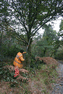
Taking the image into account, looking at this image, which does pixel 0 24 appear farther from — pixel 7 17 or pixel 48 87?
pixel 48 87

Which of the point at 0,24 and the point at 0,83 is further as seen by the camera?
the point at 0,24

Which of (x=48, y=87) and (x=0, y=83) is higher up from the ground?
(x=0, y=83)

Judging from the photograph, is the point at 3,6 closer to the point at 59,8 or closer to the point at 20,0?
the point at 20,0

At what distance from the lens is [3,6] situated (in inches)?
154

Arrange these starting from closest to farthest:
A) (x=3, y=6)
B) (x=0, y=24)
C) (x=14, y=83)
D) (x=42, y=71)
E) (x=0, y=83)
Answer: (x=0, y=83) < (x=14, y=83) < (x=3, y=6) < (x=0, y=24) < (x=42, y=71)

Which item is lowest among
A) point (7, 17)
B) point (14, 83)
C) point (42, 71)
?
point (42, 71)

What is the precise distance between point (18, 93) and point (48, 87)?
229cm

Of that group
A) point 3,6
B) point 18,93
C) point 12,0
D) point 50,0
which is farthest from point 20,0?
point 18,93

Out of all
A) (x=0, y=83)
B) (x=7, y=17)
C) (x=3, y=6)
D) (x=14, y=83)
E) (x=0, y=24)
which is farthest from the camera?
(x=7, y=17)

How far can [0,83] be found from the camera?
126 inches

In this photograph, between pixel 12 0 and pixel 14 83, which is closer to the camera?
pixel 14 83

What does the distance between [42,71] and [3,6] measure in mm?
5576

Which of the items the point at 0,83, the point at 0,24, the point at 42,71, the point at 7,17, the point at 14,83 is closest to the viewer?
the point at 0,83

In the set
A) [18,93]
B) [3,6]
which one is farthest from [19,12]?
[18,93]
